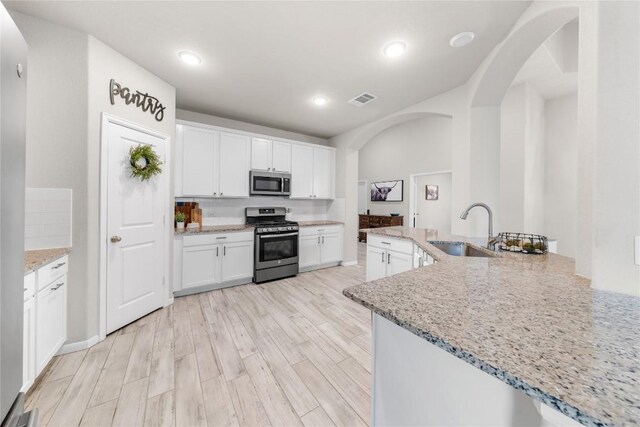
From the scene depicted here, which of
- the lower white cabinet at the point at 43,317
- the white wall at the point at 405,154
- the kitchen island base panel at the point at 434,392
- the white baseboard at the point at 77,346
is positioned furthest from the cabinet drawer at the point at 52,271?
the white wall at the point at 405,154

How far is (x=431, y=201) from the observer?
6.95m

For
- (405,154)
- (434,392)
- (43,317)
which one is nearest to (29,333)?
(43,317)

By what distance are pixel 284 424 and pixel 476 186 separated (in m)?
2.70

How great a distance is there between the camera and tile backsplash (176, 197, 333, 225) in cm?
379

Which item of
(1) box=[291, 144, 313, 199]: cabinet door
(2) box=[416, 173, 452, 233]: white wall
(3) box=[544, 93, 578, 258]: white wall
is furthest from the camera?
(2) box=[416, 173, 452, 233]: white wall

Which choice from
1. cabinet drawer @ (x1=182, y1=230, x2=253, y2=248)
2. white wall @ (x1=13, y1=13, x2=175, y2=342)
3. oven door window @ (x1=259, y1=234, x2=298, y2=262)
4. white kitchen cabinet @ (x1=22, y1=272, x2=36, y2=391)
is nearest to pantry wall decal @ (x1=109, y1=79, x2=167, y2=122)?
white wall @ (x1=13, y1=13, x2=175, y2=342)

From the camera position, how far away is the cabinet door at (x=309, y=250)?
4.15 meters

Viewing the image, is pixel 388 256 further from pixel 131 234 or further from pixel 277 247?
pixel 131 234

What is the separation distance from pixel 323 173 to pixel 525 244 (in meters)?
3.50

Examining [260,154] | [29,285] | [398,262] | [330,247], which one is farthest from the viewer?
[330,247]

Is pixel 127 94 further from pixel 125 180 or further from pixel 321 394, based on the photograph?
pixel 321 394

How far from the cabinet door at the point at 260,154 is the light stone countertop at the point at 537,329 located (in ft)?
11.0

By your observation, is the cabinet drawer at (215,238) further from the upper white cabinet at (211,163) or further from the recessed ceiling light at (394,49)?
the recessed ceiling light at (394,49)

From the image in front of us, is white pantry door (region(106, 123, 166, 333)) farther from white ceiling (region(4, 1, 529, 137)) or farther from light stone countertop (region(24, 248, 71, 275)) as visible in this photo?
white ceiling (region(4, 1, 529, 137))
